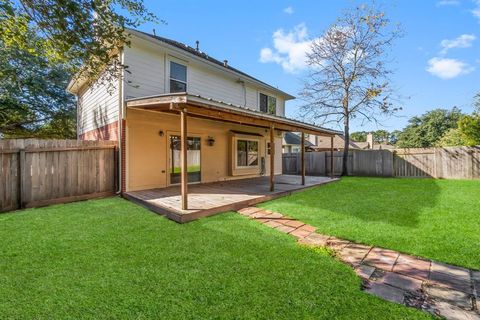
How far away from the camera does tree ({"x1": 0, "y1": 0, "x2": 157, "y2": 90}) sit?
429cm

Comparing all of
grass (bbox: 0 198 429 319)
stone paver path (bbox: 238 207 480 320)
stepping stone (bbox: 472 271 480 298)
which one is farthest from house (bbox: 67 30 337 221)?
stepping stone (bbox: 472 271 480 298)

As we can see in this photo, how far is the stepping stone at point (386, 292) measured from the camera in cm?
250

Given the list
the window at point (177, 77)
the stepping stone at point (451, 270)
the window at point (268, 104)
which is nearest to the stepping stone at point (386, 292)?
the stepping stone at point (451, 270)

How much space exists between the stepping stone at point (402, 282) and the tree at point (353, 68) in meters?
13.4

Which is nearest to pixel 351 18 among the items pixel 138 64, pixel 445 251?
pixel 138 64

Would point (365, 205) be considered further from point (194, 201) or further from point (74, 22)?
point (74, 22)

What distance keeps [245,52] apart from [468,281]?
13.2 m

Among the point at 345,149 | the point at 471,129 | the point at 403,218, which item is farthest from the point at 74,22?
the point at 471,129

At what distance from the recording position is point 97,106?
32.7ft

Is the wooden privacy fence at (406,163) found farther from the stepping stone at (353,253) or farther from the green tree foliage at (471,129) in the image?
the stepping stone at (353,253)

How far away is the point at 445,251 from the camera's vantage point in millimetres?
3576

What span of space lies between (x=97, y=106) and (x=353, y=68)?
1458 cm

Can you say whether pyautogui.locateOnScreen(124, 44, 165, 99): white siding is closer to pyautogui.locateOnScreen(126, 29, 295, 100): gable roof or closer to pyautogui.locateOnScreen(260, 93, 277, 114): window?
pyautogui.locateOnScreen(126, 29, 295, 100): gable roof

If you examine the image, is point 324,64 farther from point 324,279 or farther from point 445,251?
point 324,279
